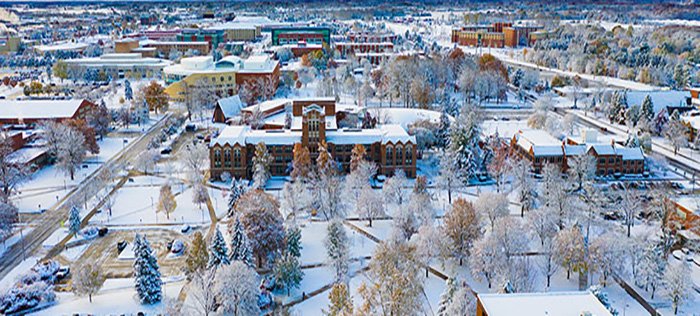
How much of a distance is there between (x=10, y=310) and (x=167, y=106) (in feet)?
152

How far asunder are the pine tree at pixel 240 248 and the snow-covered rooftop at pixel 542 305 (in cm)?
1188

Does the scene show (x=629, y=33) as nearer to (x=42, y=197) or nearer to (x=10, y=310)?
(x=42, y=197)

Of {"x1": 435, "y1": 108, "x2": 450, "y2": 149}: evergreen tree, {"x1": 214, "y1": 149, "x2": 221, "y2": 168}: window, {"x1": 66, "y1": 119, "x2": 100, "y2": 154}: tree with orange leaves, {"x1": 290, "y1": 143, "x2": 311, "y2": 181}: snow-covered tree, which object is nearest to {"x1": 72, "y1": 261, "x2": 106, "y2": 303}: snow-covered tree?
{"x1": 290, "y1": 143, "x2": 311, "y2": 181}: snow-covered tree

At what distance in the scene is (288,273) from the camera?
2864cm

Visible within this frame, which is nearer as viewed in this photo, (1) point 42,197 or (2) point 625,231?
(2) point 625,231

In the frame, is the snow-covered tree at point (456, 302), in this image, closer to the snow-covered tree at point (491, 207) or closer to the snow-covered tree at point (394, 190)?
the snow-covered tree at point (491, 207)

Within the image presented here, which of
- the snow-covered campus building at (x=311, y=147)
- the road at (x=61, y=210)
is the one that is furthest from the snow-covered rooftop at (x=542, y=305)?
the snow-covered campus building at (x=311, y=147)

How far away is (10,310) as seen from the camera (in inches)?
1067

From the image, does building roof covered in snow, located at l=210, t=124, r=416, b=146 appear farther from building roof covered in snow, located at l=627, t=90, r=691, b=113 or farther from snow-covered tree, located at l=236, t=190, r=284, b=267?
building roof covered in snow, located at l=627, t=90, r=691, b=113

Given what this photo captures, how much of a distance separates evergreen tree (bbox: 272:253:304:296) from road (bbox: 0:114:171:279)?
46.6 ft

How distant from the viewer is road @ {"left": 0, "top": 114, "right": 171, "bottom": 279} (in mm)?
33438

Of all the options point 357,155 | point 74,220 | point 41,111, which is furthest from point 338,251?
point 41,111

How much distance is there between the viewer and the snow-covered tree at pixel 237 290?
995 inches

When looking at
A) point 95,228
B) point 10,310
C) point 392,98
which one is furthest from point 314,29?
point 10,310
